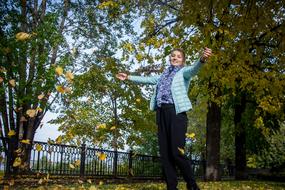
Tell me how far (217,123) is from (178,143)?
43.3 ft

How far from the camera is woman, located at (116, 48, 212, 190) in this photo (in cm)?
545

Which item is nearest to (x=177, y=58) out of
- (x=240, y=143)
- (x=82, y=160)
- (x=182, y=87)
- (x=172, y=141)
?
(x=182, y=87)

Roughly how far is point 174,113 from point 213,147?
13046 mm

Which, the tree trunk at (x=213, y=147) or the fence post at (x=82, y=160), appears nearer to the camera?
the fence post at (x=82, y=160)

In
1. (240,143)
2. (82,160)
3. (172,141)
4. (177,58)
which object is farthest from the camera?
(240,143)

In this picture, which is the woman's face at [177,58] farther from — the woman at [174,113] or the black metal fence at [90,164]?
the black metal fence at [90,164]

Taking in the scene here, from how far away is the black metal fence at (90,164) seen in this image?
14884 mm

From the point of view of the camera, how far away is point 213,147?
1809 centimetres

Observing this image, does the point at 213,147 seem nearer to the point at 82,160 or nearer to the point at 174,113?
the point at 82,160

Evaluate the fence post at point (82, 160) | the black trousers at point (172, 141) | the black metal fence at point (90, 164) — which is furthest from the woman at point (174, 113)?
the fence post at point (82, 160)

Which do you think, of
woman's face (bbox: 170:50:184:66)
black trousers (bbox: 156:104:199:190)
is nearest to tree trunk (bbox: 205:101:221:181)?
woman's face (bbox: 170:50:184:66)

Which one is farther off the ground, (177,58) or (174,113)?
(177,58)

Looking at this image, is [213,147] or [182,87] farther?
[213,147]

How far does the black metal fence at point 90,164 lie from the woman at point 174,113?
6.11 m
